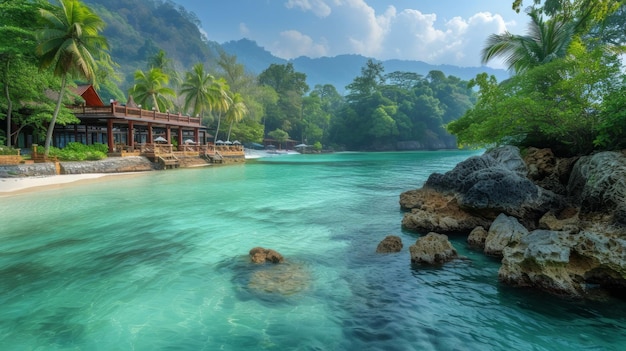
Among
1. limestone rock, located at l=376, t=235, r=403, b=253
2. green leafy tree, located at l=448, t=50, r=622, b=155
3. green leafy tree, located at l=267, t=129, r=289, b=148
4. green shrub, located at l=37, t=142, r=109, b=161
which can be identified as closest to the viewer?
limestone rock, located at l=376, t=235, r=403, b=253

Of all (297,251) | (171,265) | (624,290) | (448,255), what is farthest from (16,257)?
(624,290)

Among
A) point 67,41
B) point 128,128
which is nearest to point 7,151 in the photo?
point 67,41

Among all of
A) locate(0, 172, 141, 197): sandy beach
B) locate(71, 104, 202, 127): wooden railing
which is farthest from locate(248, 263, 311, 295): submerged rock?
locate(71, 104, 202, 127): wooden railing

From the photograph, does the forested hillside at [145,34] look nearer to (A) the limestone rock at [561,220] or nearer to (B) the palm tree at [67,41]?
(B) the palm tree at [67,41]

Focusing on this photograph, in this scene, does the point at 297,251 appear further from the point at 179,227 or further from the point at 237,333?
the point at 179,227

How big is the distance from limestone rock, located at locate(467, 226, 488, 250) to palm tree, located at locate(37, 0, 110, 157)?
1002 inches

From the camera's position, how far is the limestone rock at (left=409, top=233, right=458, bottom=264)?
686 centimetres

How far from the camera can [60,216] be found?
38.8 ft

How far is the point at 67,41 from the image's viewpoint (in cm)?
2192

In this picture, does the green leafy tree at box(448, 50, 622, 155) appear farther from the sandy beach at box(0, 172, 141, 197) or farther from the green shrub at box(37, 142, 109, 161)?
the green shrub at box(37, 142, 109, 161)

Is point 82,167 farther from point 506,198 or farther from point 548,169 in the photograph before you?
point 548,169

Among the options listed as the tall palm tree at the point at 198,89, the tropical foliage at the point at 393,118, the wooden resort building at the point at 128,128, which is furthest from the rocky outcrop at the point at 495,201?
the tropical foliage at the point at 393,118

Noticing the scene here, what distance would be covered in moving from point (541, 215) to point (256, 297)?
25.0ft

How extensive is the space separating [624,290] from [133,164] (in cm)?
3095
